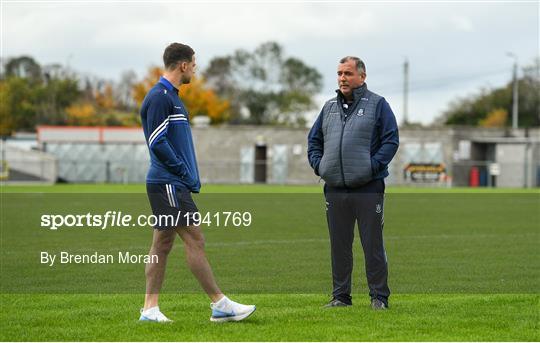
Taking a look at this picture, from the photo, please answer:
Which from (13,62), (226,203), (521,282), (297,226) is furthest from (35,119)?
(521,282)

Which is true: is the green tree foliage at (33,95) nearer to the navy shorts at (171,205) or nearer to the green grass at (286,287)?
the green grass at (286,287)

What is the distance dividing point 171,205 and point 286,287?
3645 mm

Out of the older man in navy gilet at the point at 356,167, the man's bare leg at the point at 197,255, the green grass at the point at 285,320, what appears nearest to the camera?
the green grass at the point at 285,320

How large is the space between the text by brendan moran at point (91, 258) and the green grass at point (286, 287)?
0.88 feet

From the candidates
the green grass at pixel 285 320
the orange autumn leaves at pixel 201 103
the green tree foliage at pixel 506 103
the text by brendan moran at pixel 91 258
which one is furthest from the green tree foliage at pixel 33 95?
the green grass at pixel 285 320

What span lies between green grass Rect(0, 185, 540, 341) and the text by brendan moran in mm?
269

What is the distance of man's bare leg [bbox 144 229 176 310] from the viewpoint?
8586mm

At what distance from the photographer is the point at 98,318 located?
888cm

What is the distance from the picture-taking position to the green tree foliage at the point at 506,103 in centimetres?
10981

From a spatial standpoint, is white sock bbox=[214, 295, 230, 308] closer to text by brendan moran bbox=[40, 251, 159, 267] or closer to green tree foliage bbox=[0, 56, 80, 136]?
text by brendan moran bbox=[40, 251, 159, 267]

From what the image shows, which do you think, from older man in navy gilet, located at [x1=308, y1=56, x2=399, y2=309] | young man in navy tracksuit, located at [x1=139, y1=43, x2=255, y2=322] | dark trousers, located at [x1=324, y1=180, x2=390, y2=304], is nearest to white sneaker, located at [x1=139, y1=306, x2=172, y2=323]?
young man in navy tracksuit, located at [x1=139, y1=43, x2=255, y2=322]

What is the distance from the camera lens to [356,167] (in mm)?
9539

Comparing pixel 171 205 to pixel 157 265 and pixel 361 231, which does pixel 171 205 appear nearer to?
pixel 157 265

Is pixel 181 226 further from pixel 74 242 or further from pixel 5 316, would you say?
pixel 74 242
